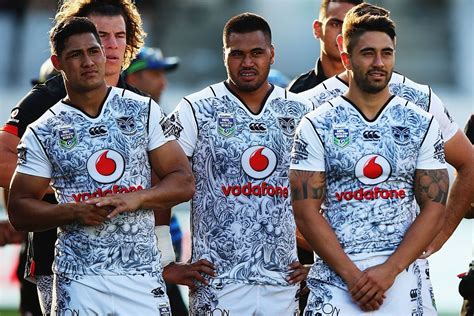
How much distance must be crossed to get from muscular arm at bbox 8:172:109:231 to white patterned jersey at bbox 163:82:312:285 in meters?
0.96

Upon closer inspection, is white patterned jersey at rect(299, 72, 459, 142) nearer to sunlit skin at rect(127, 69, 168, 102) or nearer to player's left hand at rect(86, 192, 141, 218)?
player's left hand at rect(86, 192, 141, 218)

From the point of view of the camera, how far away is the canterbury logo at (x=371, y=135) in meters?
5.76

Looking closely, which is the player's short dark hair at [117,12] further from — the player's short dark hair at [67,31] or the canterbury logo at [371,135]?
the canterbury logo at [371,135]

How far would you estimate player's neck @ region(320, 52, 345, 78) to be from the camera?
7777mm

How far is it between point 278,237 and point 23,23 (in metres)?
18.2

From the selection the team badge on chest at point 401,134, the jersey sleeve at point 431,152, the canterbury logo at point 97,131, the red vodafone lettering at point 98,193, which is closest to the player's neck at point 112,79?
the canterbury logo at point 97,131

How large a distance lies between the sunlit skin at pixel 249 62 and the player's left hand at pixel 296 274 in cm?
91

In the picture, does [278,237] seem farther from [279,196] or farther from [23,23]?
[23,23]

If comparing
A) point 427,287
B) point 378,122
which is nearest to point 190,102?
point 378,122

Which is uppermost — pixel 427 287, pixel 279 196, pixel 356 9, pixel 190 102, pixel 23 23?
pixel 23 23

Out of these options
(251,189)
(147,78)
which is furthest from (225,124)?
(147,78)

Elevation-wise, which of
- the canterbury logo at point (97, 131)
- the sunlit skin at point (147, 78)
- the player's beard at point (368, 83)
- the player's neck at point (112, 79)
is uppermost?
the sunlit skin at point (147, 78)

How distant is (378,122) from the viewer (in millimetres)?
5801

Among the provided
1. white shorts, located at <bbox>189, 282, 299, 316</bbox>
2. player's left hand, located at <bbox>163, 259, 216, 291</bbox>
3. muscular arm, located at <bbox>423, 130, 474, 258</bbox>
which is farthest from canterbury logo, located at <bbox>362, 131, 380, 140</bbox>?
player's left hand, located at <bbox>163, 259, 216, 291</bbox>
